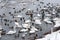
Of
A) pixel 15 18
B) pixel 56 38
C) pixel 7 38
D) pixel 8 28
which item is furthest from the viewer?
pixel 15 18

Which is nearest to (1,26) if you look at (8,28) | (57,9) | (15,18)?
(8,28)

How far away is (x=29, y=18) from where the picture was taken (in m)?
3.86

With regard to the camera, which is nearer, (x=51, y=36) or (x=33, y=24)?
(x=51, y=36)

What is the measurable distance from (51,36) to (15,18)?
99cm

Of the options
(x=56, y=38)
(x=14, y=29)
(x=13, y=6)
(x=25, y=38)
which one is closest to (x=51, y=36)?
(x=56, y=38)

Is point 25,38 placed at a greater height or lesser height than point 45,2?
lesser

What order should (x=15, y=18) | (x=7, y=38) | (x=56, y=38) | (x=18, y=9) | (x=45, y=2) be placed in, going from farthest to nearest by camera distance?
(x=45, y=2) → (x=18, y=9) → (x=15, y=18) → (x=7, y=38) → (x=56, y=38)

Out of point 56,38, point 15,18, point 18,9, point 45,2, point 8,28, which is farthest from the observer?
point 45,2

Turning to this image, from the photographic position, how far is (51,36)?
309 centimetres

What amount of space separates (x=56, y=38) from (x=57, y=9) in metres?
1.58

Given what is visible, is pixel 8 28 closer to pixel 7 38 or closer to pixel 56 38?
pixel 7 38

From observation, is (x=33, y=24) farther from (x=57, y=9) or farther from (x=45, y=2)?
(x=45, y=2)

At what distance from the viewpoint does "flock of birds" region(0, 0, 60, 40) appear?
3389mm

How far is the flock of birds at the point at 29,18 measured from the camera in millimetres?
3389
